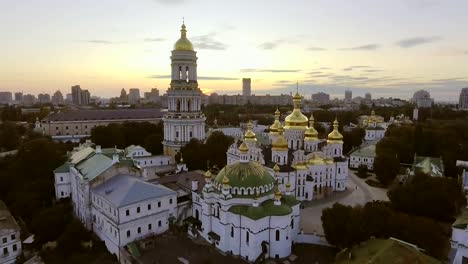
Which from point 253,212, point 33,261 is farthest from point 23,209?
point 253,212

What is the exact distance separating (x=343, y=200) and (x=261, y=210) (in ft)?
40.0

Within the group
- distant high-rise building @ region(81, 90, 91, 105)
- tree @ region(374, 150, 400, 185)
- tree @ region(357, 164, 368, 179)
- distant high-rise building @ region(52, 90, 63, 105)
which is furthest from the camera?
distant high-rise building @ region(52, 90, 63, 105)

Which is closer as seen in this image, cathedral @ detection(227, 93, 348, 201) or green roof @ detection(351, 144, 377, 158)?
cathedral @ detection(227, 93, 348, 201)

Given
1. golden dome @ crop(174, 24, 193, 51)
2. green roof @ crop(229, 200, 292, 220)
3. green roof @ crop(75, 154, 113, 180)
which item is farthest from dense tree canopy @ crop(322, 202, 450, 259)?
golden dome @ crop(174, 24, 193, 51)

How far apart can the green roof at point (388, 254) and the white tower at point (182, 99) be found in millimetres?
28192

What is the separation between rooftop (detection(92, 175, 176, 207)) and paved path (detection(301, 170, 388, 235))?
985cm

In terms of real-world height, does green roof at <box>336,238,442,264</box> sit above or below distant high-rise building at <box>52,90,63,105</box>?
below

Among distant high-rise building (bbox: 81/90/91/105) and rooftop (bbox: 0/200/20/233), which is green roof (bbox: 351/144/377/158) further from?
distant high-rise building (bbox: 81/90/91/105)

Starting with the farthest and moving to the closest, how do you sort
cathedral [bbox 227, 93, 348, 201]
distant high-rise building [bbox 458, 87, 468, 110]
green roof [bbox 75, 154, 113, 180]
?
distant high-rise building [bbox 458, 87, 468, 110]
cathedral [bbox 227, 93, 348, 201]
green roof [bbox 75, 154, 113, 180]

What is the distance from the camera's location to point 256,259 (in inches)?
774

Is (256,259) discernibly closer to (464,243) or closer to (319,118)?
(464,243)

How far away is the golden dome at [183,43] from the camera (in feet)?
136

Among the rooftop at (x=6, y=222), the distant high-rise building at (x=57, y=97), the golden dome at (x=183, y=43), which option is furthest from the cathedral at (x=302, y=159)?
the distant high-rise building at (x=57, y=97)

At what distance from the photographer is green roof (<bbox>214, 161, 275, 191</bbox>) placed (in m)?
21.3
